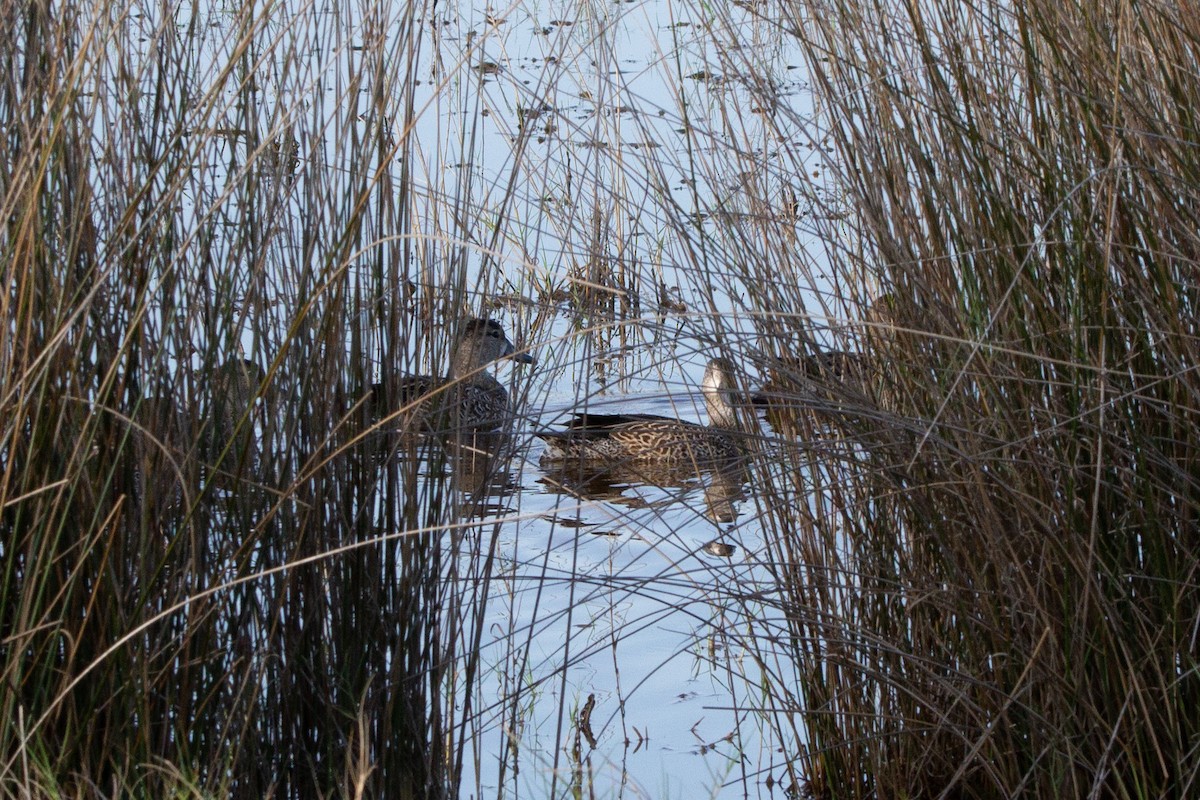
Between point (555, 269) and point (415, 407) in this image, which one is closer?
point (415, 407)

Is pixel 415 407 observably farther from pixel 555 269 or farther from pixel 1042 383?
pixel 1042 383

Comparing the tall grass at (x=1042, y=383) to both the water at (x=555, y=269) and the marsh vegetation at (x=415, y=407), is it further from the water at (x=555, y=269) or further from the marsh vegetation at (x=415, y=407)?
the water at (x=555, y=269)

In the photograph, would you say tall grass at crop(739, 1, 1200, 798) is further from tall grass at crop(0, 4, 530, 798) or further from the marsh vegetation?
tall grass at crop(0, 4, 530, 798)

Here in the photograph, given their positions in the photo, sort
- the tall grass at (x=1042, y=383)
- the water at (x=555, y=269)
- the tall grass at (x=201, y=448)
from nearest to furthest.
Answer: the tall grass at (x=201, y=448)
the tall grass at (x=1042, y=383)
the water at (x=555, y=269)

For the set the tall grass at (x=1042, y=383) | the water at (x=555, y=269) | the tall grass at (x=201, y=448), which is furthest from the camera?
the water at (x=555, y=269)

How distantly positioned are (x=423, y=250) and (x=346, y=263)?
44cm

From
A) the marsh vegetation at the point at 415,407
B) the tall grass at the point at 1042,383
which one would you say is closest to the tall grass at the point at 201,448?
the marsh vegetation at the point at 415,407

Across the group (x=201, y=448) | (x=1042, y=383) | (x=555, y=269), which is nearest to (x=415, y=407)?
(x=201, y=448)

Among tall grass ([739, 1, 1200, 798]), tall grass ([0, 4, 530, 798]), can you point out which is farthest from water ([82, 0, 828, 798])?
tall grass ([739, 1, 1200, 798])

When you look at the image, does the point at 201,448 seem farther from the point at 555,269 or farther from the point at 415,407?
A: the point at 555,269

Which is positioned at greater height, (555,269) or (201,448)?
(555,269)

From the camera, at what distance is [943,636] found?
2.54 metres

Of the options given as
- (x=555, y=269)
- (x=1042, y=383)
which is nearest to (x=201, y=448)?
(x=555, y=269)

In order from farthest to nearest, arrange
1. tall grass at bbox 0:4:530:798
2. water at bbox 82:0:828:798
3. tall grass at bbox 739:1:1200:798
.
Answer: water at bbox 82:0:828:798 < tall grass at bbox 739:1:1200:798 < tall grass at bbox 0:4:530:798
